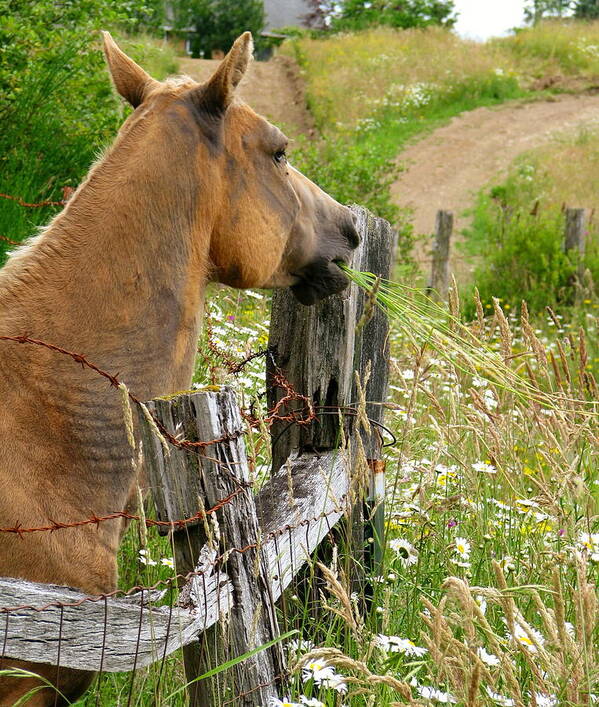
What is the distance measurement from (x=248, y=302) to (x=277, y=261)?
9.57 feet

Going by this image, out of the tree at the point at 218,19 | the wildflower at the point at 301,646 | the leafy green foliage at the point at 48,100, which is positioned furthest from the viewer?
the tree at the point at 218,19

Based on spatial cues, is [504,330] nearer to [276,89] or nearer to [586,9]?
[276,89]

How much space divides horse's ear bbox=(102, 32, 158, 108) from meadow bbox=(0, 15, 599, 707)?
995 mm

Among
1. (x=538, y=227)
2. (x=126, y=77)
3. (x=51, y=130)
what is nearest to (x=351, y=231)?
(x=126, y=77)

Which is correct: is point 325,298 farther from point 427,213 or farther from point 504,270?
point 427,213

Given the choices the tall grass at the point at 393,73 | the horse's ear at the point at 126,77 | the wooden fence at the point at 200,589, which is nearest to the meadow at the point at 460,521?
the wooden fence at the point at 200,589

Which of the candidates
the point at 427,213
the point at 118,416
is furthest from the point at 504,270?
the point at 118,416

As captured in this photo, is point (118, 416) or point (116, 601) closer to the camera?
point (116, 601)

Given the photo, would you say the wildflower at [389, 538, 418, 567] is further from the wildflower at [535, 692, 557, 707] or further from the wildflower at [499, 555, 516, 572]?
the wildflower at [535, 692, 557, 707]

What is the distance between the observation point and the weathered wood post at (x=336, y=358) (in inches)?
127

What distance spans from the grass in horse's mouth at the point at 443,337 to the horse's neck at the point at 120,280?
642 millimetres

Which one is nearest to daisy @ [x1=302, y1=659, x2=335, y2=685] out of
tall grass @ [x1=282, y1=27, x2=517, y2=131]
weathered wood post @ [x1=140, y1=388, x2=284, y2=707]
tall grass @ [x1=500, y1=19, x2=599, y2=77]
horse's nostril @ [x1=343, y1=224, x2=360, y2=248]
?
weathered wood post @ [x1=140, y1=388, x2=284, y2=707]

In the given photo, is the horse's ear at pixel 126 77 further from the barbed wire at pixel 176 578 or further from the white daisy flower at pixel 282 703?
the white daisy flower at pixel 282 703

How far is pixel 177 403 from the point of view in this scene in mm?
2057
